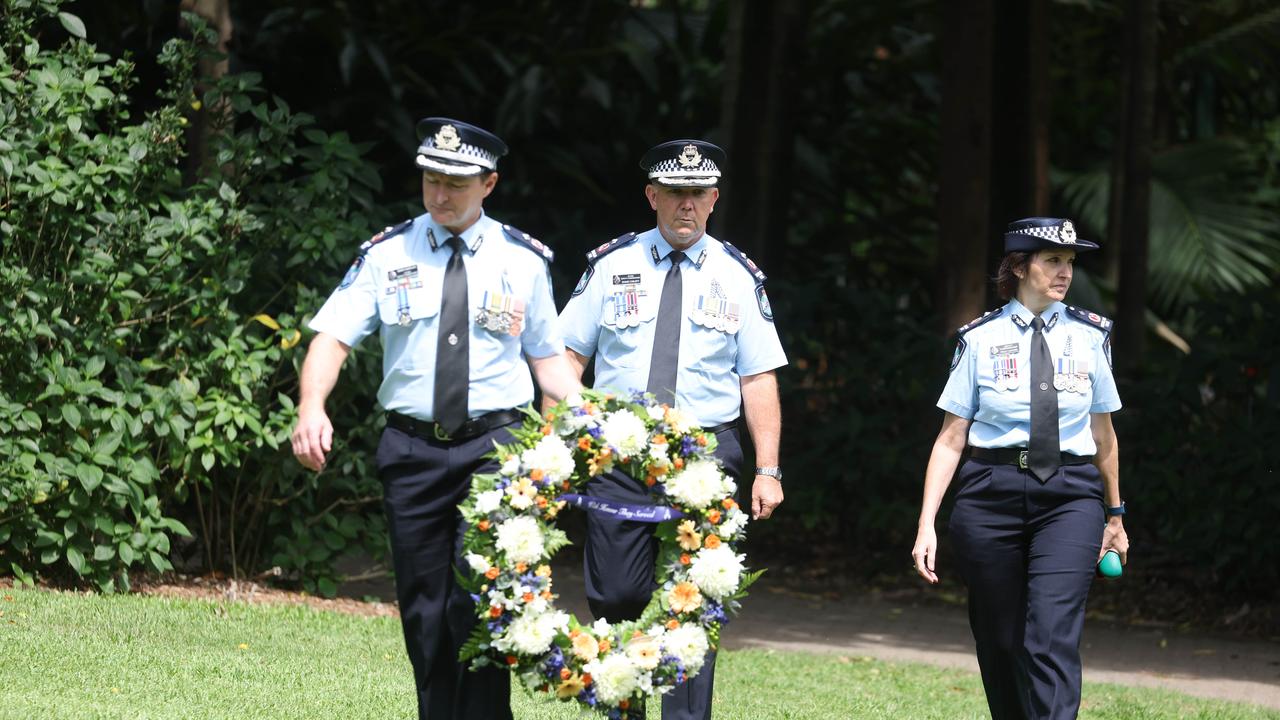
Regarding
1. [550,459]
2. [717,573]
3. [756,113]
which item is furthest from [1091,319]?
[756,113]

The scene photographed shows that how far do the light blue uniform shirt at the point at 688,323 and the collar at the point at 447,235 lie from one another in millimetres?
661

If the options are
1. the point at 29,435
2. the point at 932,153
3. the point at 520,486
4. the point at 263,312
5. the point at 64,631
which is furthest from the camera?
the point at 932,153

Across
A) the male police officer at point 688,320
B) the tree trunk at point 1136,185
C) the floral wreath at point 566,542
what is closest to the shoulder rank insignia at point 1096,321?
the male police officer at point 688,320

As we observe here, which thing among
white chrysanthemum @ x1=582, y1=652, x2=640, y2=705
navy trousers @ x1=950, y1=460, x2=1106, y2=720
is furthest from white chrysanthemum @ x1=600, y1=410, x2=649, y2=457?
navy trousers @ x1=950, y1=460, x2=1106, y2=720

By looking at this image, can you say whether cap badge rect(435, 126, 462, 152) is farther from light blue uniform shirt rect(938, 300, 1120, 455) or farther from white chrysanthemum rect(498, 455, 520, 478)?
light blue uniform shirt rect(938, 300, 1120, 455)

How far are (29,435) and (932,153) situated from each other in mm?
10488

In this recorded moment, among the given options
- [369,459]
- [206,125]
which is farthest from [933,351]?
[206,125]

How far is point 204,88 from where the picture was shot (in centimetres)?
850

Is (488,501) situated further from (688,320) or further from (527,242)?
(688,320)

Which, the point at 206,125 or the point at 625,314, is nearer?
the point at 625,314

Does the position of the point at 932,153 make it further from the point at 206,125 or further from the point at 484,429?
the point at 484,429

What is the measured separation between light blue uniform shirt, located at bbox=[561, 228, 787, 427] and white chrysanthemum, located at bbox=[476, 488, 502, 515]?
108cm

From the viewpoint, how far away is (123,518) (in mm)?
7715

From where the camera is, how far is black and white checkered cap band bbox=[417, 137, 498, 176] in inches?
193
